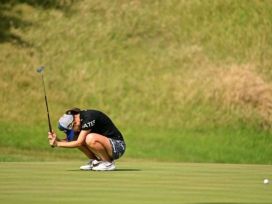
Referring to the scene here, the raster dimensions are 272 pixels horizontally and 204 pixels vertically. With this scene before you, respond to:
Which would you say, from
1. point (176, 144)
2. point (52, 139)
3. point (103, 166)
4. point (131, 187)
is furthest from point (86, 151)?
point (176, 144)

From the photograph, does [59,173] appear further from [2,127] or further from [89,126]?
[2,127]

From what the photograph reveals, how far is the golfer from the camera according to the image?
17.1 metres

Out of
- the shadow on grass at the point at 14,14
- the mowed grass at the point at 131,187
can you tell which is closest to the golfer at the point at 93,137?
the mowed grass at the point at 131,187

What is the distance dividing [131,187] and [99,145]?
3.95m

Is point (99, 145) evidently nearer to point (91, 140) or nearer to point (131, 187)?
point (91, 140)

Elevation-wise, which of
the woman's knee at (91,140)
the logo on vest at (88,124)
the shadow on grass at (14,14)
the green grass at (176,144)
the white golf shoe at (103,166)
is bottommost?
the green grass at (176,144)

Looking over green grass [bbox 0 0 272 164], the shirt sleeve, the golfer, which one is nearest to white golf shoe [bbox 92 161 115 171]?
the golfer

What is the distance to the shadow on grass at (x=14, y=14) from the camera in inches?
1868

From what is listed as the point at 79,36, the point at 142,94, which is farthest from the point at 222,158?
the point at 79,36

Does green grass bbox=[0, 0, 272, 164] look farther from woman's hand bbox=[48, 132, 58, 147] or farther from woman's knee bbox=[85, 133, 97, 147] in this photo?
woman's hand bbox=[48, 132, 58, 147]

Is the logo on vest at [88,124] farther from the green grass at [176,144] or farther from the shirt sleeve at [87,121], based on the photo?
the green grass at [176,144]

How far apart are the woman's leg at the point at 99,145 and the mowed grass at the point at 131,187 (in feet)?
1.33

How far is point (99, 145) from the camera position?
57.0 ft

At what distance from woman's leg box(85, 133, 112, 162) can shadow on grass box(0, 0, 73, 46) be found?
2971 centimetres
